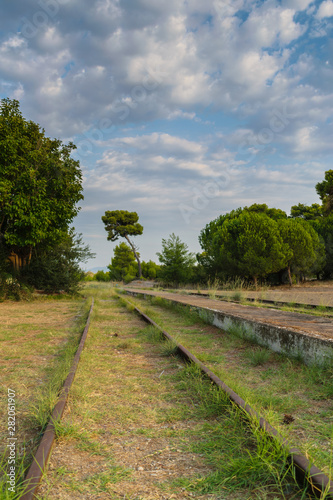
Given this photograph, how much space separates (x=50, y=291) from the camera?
20.1m

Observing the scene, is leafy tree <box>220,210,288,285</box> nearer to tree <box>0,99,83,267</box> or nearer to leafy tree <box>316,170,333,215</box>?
leafy tree <box>316,170,333,215</box>

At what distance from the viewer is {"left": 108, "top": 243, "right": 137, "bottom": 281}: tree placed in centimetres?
5519

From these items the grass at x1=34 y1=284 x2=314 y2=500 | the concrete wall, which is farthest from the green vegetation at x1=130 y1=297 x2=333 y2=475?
the grass at x1=34 y1=284 x2=314 y2=500

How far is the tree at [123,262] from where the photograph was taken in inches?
2173

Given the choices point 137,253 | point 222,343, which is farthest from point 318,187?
point 222,343

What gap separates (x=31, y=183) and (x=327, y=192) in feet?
98.5

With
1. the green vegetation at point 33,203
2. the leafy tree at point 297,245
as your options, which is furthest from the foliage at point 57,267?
the leafy tree at point 297,245

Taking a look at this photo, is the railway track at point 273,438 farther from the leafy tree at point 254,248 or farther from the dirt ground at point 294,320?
the leafy tree at point 254,248

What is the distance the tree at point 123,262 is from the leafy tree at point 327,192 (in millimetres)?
30717

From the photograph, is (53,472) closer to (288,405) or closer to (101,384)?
(101,384)

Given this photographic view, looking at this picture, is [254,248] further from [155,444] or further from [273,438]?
[273,438]

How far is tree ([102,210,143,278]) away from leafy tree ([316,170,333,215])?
94.3 ft

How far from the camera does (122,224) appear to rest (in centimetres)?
5572

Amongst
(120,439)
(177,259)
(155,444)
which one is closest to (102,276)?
(177,259)
